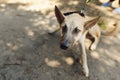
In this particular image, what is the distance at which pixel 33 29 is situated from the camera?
4.29 metres

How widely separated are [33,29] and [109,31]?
1152 millimetres

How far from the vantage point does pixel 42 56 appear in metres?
3.72

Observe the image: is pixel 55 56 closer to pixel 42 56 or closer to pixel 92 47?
pixel 42 56

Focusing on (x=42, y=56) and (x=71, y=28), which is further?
(x=42, y=56)

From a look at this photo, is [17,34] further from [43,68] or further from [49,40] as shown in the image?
[43,68]

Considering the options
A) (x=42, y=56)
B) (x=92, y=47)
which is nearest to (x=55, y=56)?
(x=42, y=56)

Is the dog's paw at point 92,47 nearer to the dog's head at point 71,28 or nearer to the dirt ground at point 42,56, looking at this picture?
the dirt ground at point 42,56

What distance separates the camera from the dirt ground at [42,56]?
3461 mm

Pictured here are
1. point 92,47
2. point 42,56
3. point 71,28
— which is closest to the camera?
point 71,28

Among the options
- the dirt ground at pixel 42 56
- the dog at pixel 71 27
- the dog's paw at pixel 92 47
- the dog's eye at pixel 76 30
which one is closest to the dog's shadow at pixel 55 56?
the dirt ground at pixel 42 56

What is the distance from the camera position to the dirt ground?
346 cm

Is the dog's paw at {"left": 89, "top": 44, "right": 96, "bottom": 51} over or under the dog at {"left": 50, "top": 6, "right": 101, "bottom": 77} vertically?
under

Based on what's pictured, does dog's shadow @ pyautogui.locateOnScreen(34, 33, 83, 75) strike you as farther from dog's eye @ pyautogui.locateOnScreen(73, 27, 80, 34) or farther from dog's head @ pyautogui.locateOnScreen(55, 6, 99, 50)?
dog's eye @ pyautogui.locateOnScreen(73, 27, 80, 34)

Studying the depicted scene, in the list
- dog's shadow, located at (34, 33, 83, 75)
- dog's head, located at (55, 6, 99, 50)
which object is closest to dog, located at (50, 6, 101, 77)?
dog's head, located at (55, 6, 99, 50)
